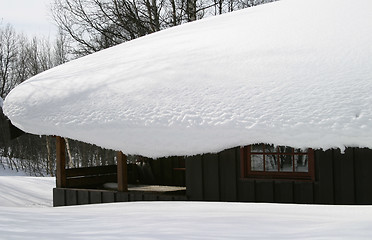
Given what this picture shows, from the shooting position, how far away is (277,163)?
7.00 m

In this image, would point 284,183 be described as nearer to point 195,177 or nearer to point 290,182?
point 290,182

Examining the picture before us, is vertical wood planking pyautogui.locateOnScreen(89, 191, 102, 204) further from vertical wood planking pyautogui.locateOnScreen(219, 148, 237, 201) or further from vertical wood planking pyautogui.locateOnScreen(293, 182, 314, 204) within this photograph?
vertical wood planking pyautogui.locateOnScreen(293, 182, 314, 204)

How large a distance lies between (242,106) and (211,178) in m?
1.68

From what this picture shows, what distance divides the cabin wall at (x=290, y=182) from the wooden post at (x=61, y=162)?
2936mm

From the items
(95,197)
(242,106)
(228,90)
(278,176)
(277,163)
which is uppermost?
(228,90)

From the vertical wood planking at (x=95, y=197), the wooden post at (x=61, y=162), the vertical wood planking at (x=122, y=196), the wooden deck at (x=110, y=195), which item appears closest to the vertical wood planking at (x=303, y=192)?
the wooden deck at (x=110, y=195)

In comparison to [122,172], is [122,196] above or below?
below

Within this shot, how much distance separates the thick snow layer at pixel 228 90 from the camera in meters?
5.44

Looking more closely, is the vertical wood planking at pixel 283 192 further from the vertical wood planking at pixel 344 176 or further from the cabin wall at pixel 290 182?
the vertical wood planking at pixel 344 176

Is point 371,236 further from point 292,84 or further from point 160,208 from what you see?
point 292,84

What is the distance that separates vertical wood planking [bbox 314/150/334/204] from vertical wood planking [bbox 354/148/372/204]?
0.31 metres

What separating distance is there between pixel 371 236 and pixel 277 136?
8.52ft

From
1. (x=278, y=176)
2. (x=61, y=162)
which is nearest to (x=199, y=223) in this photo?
(x=278, y=176)

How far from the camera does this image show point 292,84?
584cm
